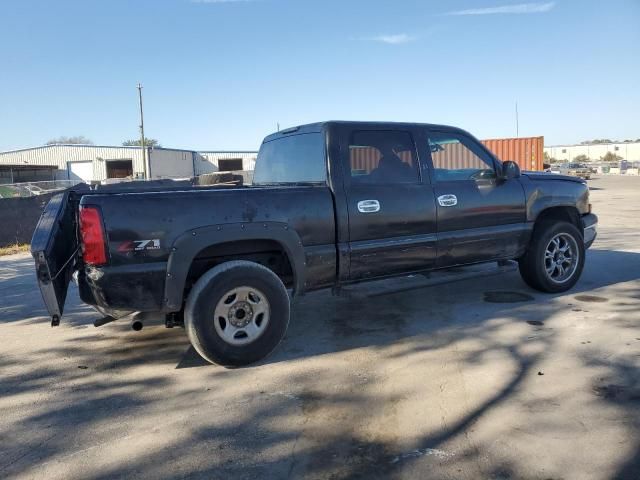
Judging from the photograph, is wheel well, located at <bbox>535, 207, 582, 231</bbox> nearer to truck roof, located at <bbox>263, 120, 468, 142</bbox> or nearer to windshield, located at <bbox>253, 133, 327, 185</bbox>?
truck roof, located at <bbox>263, 120, 468, 142</bbox>

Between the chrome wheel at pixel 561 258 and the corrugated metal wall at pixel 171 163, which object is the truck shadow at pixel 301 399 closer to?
the chrome wheel at pixel 561 258

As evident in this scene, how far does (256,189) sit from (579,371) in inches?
110

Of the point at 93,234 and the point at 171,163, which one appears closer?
the point at 93,234

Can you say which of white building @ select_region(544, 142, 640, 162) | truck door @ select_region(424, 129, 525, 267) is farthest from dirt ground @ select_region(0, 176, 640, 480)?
white building @ select_region(544, 142, 640, 162)

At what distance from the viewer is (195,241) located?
3986 mm


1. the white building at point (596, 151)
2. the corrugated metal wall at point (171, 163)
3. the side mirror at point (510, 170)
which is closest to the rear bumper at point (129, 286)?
the side mirror at point (510, 170)

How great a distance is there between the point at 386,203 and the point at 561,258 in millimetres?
2627

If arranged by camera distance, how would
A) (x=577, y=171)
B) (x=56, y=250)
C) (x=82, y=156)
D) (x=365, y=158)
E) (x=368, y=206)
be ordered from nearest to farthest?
(x=56, y=250) < (x=368, y=206) < (x=365, y=158) < (x=82, y=156) < (x=577, y=171)

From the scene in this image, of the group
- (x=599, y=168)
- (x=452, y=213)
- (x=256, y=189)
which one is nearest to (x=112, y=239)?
(x=256, y=189)

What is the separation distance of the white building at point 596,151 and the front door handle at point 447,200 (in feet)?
323

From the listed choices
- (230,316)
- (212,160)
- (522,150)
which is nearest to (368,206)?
(230,316)

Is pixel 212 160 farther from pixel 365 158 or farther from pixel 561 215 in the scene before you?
pixel 365 158

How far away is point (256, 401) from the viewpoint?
3.62m

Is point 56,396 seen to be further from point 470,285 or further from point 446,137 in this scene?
point 470,285
